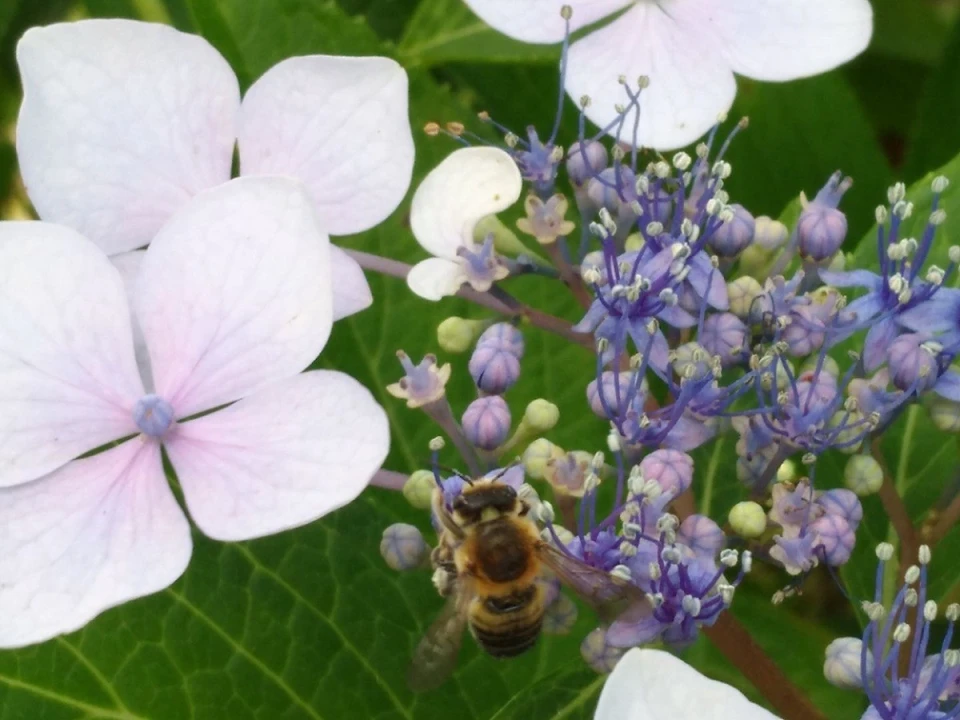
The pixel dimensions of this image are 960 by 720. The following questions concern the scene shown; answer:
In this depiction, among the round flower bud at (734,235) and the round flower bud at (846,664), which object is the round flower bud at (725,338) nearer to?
the round flower bud at (734,235)

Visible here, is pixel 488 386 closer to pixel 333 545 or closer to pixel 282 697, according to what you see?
pixel 333 545

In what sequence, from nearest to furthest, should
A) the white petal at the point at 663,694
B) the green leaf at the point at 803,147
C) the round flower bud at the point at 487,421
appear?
the white petal at the point at 663,694 < the round flower bud at the point at 487,421 < the green leaf at the point at 803,147

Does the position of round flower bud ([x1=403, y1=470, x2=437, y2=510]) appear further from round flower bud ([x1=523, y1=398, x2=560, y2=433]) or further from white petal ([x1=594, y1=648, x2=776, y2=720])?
white petal ([x1=594, y1=648, x2=776, y2=720])

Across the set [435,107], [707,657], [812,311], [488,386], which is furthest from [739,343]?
[435,107]

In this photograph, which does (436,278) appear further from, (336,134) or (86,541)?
(86,541)

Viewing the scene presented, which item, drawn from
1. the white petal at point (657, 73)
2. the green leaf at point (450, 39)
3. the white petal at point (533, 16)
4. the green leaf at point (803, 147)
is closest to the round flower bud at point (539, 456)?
the white petal at point (657, 73)
